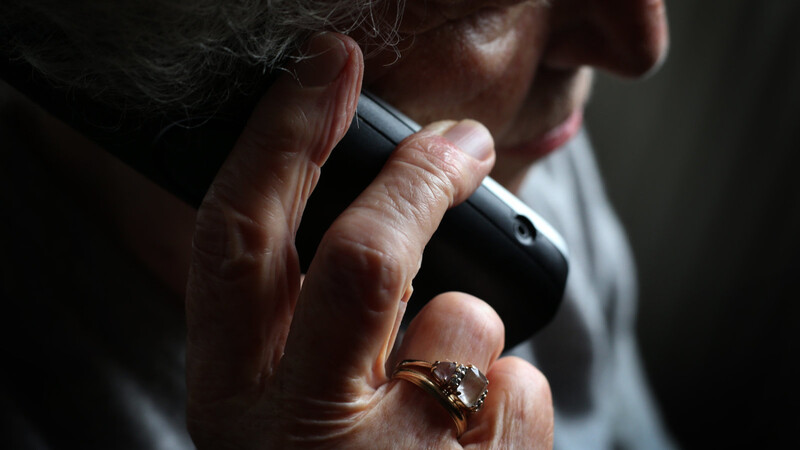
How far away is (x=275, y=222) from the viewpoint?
1.52ft

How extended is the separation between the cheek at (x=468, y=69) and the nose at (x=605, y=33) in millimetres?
37

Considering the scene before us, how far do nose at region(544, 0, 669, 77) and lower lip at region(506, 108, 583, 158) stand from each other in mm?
101

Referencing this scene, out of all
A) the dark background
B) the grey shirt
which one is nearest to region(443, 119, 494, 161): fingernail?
the grey shirt

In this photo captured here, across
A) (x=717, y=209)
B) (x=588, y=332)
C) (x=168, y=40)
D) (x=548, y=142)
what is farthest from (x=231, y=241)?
(x=717, y=209)

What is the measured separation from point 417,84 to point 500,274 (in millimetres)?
186

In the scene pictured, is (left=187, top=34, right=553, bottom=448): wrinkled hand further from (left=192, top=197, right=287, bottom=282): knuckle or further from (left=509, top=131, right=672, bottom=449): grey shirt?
(left=509, top=131, right=672, bottom=449): grey shirt

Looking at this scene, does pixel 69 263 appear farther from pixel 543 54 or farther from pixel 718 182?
pixel 718 182

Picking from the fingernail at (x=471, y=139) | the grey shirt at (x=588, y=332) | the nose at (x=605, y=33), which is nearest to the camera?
the fingernail at (x=471, y=139)

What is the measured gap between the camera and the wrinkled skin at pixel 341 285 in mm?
441

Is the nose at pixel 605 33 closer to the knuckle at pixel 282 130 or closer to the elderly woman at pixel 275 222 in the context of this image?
the elderly woman at pixel 275 222

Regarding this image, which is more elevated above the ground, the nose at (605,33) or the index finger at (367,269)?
the nose at (605,33)

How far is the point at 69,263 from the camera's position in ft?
2.26

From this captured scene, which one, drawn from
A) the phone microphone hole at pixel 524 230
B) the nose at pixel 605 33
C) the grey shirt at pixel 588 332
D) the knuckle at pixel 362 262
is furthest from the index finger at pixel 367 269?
the grey shirt at pixel 588 332

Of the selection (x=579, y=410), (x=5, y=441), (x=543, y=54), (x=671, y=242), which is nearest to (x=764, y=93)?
(x=671, y=242)
